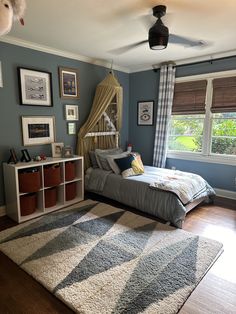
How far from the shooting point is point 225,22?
2521mm

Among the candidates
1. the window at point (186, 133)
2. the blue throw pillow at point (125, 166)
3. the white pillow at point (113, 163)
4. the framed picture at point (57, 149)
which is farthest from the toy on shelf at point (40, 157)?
the window at point (186, 133)

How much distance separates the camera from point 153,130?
4.76 meters

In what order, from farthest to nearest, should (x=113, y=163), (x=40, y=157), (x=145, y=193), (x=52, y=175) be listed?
(x=113, y=163) → (x=40, y=157) → (x=52, y=175) → (x=145, y=193)

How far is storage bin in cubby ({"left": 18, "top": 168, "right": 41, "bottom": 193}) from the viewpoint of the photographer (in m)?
2.92

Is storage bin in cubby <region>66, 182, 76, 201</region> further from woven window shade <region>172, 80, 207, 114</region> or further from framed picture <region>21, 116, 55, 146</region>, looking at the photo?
woven window shade <region>172, 80, 207, 114</region>

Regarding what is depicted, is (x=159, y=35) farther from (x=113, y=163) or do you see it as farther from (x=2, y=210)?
(x=2, y=210)

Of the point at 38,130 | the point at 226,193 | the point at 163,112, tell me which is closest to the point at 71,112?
the point at 38,130

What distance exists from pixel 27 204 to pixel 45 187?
338mm

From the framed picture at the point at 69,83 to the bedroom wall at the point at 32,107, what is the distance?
80 mm

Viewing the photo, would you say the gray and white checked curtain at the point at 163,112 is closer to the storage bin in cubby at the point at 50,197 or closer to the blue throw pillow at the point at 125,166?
the blue throw pillow at the point at 125,166

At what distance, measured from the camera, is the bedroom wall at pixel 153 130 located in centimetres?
384

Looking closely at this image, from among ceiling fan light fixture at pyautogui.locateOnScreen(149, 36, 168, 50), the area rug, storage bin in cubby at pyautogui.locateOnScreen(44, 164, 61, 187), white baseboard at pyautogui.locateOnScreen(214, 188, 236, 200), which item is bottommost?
the area rug

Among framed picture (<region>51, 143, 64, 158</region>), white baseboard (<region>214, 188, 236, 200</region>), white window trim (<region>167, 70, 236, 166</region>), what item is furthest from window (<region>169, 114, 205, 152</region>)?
framed picture (<region>51, 143, 64, 158</region>)

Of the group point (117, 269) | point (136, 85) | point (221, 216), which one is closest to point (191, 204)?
point (221, 216)
